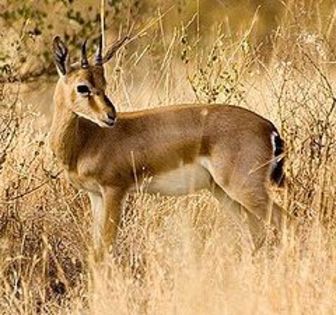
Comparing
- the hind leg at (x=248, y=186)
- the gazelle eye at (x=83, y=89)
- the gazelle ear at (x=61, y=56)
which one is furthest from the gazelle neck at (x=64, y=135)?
the hind leg at (x=248, y=186)

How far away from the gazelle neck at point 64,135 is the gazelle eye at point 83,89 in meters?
0.29

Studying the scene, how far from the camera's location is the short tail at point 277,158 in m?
8.95

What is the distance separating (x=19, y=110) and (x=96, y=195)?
6.47ft

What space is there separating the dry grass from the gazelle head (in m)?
0.48

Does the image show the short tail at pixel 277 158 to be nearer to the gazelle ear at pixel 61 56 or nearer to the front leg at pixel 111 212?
the front leg at pixel 111 212

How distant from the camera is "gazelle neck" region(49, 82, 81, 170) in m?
9.23

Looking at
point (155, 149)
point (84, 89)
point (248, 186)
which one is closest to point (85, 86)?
point (84, 89)

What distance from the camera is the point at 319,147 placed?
9391mm

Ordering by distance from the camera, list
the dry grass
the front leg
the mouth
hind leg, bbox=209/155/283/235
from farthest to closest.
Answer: the front leg, hind leg, bbox=209/155/283/235, the mouth, the dry grass

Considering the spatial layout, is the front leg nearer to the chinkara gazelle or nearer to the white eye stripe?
the chinkara gazelle

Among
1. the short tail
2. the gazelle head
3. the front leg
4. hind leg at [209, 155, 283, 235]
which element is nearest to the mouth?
the gazelle head

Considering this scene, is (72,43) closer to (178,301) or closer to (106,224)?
(106,224)

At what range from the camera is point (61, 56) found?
9.07 meters

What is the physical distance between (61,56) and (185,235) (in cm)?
152
